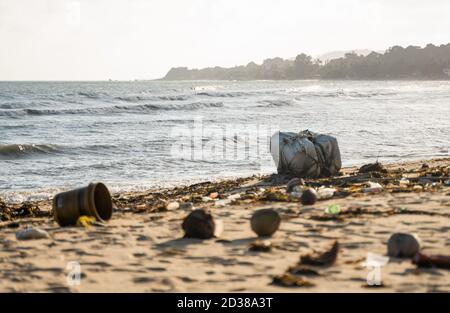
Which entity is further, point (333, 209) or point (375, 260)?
point (333, 209)

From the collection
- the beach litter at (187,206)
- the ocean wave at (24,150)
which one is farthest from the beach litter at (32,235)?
the ocean wave at (24,150)

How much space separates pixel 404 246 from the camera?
5.34 meters

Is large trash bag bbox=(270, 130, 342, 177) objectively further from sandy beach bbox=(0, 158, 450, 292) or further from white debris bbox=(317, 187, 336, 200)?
white debris bbox=(317, 187, 336, 200)

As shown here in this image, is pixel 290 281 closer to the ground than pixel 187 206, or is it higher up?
higher up

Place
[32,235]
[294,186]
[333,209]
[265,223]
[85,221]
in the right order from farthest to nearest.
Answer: [294,186], [333,209], [85,221], [32,235], [265,223]

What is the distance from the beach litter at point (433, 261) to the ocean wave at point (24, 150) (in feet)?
55.7

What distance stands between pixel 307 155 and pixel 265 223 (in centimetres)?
632

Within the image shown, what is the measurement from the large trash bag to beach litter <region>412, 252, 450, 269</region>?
24.0ft

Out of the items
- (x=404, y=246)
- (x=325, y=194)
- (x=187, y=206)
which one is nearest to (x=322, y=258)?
(x=404, y=246)

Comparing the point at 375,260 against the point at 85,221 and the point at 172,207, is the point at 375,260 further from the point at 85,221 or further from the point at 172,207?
the point at 172,207

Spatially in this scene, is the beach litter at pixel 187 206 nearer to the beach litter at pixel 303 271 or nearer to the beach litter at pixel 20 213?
the beach litter at pixel 20 213

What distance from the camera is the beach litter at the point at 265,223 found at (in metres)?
6.24

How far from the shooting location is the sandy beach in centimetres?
473
